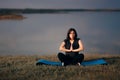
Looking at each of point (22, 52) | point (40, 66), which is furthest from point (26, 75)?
point (22, 52)

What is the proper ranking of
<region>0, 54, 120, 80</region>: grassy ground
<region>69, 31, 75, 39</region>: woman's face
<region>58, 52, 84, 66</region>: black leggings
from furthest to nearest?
<region>69, 31, 75, 39</region>: woman's face → <region>58, 52, 84, 66</region>: black leggings → <region>0, 54, 120, 80</region>: grassy ground

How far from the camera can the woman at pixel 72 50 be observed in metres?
12.2

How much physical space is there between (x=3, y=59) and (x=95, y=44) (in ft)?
29.5

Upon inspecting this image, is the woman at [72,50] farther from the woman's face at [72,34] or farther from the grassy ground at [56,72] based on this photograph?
the grassy ground at [56,72]

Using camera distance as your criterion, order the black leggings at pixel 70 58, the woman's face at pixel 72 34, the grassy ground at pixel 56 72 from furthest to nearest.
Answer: the woman's face at pixel 72 34
the black leggings at pixel 70 58
the grassy ground at pixel 56 72

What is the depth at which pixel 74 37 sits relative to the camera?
12.4m

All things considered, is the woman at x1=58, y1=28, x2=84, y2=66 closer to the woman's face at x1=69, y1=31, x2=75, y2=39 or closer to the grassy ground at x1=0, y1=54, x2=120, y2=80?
the woman's face at x1=69, y1=31, x2=75, y2=39

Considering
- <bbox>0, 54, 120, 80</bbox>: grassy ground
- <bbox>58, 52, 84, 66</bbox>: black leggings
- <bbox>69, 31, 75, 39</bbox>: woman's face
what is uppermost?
<bbox>69, 31, 75, 39</bbox>: woman's face

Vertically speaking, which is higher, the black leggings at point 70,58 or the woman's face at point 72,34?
the woman's face at point 72,34

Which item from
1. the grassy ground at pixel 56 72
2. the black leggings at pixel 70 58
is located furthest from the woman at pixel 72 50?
the grassy ground at pixel 56 72

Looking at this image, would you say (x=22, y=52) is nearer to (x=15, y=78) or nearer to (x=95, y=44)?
(x=95, y=44)

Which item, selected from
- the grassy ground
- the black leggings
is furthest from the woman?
the grassy ground

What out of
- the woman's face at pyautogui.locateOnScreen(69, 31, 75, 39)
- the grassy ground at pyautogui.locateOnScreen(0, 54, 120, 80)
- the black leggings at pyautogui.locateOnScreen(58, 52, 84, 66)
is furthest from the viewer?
the woman's face at pyautogui.locateOnScreen(69, 31, 75, 39)

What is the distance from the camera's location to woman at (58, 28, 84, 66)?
12212 millimetres
